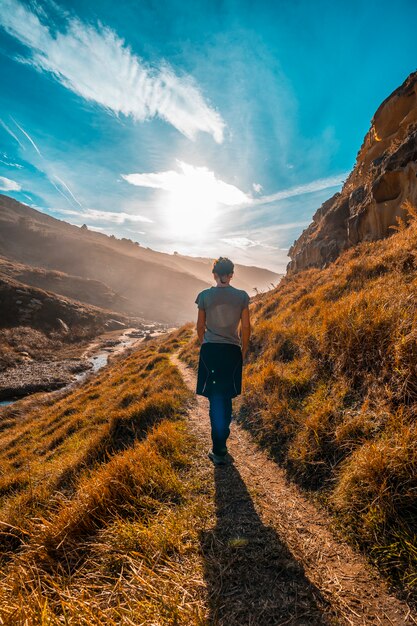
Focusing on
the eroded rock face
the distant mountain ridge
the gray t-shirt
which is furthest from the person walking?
the distant mountain ridge

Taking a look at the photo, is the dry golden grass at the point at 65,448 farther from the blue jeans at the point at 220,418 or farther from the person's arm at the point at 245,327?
the person's arm at the point at 245,327

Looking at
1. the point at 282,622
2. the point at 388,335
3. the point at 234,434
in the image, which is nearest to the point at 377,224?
the point at 388,335

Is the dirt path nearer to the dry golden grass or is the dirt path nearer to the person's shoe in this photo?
the person's shoe

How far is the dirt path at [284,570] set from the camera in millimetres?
2059

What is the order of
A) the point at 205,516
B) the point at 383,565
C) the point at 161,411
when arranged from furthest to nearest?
the point at 161,411 < the point at 205,516 < the point at 383,565

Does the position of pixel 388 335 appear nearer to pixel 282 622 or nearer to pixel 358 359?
pixel 358 359

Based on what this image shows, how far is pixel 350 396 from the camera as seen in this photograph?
470 cm

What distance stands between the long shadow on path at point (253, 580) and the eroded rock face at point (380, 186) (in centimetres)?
1285

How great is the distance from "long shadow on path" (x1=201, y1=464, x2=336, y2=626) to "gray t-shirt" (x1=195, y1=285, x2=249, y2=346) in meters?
2.44

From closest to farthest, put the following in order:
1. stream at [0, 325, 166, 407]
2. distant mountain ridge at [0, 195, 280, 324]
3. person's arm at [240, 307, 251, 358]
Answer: person's arm at [240, 307, 251, 358], stream at [0, 325, 166, 407], distant mountain ridge at [0, 195, 280, 324]

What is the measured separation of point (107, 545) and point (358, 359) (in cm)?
470

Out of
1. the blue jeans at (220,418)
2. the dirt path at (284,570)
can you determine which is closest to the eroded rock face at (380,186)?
the blue jeans at (220,418)

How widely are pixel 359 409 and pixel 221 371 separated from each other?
2253mm

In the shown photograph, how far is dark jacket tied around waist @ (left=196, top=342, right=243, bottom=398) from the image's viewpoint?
459 cm
